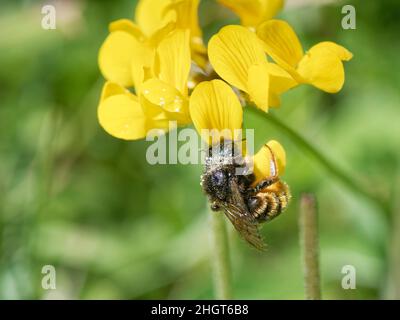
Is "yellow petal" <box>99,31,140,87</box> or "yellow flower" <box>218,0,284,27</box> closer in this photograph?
"yellow flower" <box>218,0,284,27</box>

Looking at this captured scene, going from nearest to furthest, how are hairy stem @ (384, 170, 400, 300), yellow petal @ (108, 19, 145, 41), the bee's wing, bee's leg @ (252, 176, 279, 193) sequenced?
the bee's wing < bee's leg @ (252, 176, 279, 193) < yellow petal @ (108, 19, 145, 41) < hairy stem @ (384, 170, 400, 300)

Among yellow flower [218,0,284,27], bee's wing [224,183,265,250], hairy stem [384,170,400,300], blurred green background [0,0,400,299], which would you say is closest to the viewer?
bee's wing [224,183,265,250]

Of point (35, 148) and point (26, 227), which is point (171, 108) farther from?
point (35, 148)

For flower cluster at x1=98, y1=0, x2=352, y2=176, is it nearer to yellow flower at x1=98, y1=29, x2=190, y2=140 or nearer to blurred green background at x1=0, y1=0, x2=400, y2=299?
yellow flower at x1=98, y1=29, x2=190, y2=140

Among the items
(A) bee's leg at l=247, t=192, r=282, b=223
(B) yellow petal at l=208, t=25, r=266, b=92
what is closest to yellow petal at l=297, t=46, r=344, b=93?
(B) yellow petal at l=208, t=25, r=266, b=92

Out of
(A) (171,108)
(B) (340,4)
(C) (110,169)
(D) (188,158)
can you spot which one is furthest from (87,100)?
(A) (171,108)
